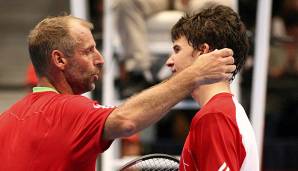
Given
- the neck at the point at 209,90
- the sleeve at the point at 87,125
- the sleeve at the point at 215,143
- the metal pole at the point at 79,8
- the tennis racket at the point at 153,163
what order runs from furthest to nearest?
1. the metal pole at the point at 79,8
2. the tennis racket at the point at 153,163
3. the neck at the point at 209,90
4. the sleeve at the point at 87,125
5. the sleeve at the point at 215,143

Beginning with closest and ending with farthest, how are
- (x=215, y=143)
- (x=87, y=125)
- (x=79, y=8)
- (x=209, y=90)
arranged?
(x=215, y=143) → (x=87, y=125) → (x=209, y=90) → (x=79, y=8)

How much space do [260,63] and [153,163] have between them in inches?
91.8

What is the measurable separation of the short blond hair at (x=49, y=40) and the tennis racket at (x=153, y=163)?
0.58m

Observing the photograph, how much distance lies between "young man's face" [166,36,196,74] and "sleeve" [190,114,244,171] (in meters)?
0.29

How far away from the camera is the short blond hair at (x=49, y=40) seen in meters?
2.82

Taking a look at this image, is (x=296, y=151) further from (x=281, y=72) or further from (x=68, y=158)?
(x=68, y=158)

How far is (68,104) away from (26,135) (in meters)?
0.19

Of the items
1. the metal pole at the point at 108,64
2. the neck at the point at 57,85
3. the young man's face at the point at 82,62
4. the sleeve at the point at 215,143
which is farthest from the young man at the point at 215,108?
the metal pole at the point at 108,64

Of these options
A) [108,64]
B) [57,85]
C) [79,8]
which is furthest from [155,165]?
[79,8]

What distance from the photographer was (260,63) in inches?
213

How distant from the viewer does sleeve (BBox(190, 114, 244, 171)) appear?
248cm

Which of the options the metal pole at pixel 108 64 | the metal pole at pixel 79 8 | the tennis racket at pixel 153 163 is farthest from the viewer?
the metal pole at pixel 79 8

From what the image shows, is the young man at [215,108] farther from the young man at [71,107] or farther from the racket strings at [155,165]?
the racket strings at [155,165]

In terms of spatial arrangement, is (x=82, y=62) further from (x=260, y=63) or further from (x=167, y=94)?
(x=260, y=63)
